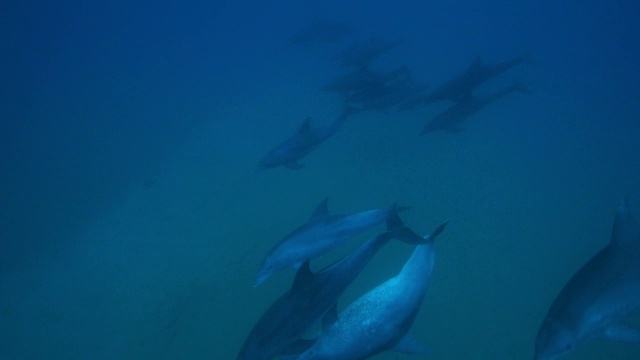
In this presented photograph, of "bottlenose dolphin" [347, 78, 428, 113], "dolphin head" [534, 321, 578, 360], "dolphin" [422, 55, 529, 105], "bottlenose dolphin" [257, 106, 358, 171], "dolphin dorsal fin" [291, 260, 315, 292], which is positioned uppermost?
"bottlenose dolphin" [347, 78, 428, 113]

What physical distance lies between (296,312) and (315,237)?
1645mm

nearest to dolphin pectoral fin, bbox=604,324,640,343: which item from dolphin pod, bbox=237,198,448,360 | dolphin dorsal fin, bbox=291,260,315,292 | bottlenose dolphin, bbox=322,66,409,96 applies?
dolphin pod, bbox=237,198,448,360

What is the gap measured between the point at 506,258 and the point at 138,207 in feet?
29.0

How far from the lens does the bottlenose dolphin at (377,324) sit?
4.16 metres

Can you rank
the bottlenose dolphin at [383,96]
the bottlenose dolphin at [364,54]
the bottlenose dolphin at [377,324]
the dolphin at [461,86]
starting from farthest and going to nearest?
the bottlenose dolphin at [364,54] < the bottlenose dolphin at [383,96] < the dolphin at [461,86] < the bottlenose dolphin at [377,324]

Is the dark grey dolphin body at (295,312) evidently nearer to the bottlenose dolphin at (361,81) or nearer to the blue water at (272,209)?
the blue water at (272,209)

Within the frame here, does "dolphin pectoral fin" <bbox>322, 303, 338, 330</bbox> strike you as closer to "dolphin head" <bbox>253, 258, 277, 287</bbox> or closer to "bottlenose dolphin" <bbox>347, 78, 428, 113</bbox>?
"dolphin head" <bbox>253, 258, 277, 287</bbox>

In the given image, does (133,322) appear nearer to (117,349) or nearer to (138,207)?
(117,349)

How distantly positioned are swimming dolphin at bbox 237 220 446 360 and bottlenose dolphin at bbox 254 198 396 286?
1148mm

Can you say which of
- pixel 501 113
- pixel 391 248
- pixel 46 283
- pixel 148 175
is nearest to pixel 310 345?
pixel 391 248

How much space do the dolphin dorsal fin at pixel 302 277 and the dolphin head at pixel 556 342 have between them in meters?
2.32

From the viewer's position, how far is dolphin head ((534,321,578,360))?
3797 mm

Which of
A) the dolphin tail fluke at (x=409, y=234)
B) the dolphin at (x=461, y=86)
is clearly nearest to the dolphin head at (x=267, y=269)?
the dolphin tail fluke at (x=409, y=234)

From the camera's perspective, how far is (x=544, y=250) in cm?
748
